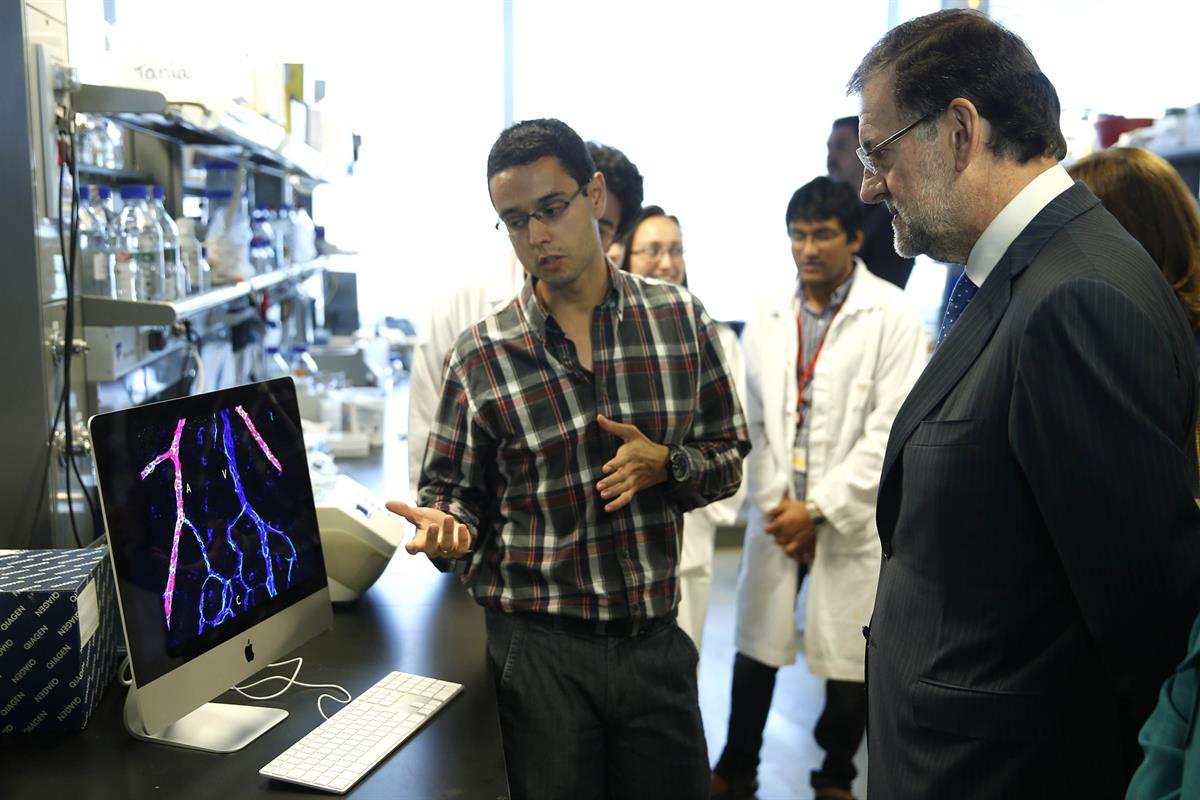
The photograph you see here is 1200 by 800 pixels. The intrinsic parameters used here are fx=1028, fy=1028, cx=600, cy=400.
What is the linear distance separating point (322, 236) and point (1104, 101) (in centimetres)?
388

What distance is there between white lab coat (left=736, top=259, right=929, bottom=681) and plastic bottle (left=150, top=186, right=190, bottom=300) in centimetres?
140

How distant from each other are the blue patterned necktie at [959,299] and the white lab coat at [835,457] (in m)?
1.10

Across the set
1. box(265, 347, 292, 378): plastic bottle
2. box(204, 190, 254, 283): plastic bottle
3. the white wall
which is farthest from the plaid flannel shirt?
the white wall

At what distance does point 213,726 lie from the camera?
4.23 feet

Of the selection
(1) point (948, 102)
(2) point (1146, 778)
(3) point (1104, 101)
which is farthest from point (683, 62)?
(2) point (1146, 778)

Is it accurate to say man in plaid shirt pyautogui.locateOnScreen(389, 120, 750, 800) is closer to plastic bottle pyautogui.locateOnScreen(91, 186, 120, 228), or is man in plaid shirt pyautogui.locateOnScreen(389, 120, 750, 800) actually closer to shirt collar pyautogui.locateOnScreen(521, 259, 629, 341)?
shirt collar pyautogui.locateOnScreen(521, 259, 629, 341)

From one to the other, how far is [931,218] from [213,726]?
1.08 metres

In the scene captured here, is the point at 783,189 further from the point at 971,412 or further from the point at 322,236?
the point at 971,412

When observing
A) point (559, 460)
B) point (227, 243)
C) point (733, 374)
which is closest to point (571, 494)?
point (559, 460)

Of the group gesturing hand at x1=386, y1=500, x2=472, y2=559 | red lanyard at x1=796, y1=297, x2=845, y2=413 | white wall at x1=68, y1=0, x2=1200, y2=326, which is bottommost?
gesturing hand at x1=386, y1=500, x2=472, y2=559

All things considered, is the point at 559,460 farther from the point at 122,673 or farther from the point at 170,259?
the point at 170,259

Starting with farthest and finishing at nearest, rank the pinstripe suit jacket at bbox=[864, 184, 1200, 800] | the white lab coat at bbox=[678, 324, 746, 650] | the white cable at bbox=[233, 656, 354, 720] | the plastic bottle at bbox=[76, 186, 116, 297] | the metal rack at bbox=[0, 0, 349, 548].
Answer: the white lab coat at bbox=[678, 324, 746, 650] → the plastic bottle at bbox=[76, 186, 116, 297] → the metal rack at bbox=[0, 0, 349, 548] → the white cable at bbox=[233, 656, 354, 720] → the pinstripe suit jacket at bbox=[864, 184, 1200, 800]

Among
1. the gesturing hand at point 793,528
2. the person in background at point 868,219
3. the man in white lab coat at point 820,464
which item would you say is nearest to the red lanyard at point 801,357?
the man in white lab coat at point 820,464

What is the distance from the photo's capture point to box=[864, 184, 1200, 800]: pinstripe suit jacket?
100 cm
